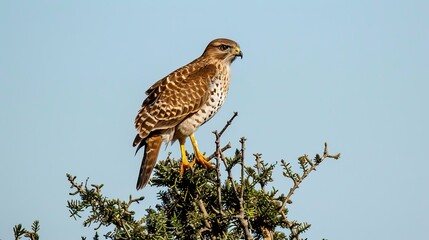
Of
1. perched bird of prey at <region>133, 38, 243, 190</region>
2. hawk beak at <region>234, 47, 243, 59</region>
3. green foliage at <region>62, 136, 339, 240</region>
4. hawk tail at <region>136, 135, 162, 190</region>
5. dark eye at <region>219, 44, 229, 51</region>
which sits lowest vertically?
green foliage at <region>62, 136, 339, 240</region>

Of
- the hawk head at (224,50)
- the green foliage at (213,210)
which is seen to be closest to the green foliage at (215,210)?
the green foliage at (213,210)

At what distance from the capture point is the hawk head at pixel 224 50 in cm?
914

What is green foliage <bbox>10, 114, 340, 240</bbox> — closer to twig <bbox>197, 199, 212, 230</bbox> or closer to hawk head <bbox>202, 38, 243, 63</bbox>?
twig <bbox>197, 199, 212, 230</bbox>

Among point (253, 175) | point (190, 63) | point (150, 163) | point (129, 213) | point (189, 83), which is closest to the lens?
point (129, 213)

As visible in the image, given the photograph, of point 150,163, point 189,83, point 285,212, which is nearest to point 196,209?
point 285,212

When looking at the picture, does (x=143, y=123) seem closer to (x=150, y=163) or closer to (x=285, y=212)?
(x=150, y=163)

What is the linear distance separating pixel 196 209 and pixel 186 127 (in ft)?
9.18

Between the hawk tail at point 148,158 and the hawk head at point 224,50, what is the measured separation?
177 cm

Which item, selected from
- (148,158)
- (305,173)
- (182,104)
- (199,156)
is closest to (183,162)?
(148,158)

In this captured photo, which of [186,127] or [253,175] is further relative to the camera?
[186,127]

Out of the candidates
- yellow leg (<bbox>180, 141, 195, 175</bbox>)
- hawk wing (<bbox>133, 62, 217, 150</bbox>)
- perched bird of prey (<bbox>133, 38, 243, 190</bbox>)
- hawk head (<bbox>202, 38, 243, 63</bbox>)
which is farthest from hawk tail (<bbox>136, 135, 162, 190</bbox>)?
hawk head (<bbox>202, 38, 243, 63</bbox>)

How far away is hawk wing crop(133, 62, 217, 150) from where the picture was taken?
788 centimetres

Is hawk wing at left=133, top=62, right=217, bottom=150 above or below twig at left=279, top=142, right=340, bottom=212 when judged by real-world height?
above

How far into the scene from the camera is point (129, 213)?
5.15 meters
